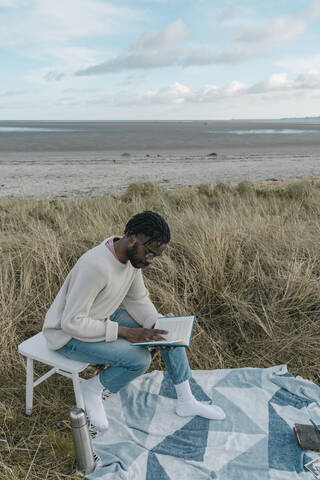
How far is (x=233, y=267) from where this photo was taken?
4078 mm

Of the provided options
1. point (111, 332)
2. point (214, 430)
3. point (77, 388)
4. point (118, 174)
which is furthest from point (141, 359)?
point (118, 174)

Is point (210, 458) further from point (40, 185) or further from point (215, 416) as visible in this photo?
point (40, 185)

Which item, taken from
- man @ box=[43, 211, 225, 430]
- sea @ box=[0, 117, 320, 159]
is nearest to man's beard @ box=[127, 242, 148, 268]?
man @ box=[43, 211, 225, 430]

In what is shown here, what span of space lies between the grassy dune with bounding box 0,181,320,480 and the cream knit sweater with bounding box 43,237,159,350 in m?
0.61

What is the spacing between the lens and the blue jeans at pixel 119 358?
2.64m

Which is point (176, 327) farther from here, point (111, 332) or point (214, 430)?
point (214, 430)

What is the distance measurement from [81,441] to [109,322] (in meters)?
0.70

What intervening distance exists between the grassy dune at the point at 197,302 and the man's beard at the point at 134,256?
1.14 metres

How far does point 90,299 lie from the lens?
2.51 m

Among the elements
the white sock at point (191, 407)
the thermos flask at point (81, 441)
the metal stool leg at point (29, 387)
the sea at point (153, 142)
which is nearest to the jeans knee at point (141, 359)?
the white sock at point (191, 407)

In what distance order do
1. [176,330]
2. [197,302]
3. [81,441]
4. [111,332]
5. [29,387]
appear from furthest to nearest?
[197,302] → [176,330] → [29,387] → [111,332] → [81,441]

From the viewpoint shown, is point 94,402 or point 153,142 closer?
point 94,402

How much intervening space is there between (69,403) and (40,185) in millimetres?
10729

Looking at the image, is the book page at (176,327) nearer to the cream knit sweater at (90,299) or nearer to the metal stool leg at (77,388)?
the cream knit sweater at (90,299)
